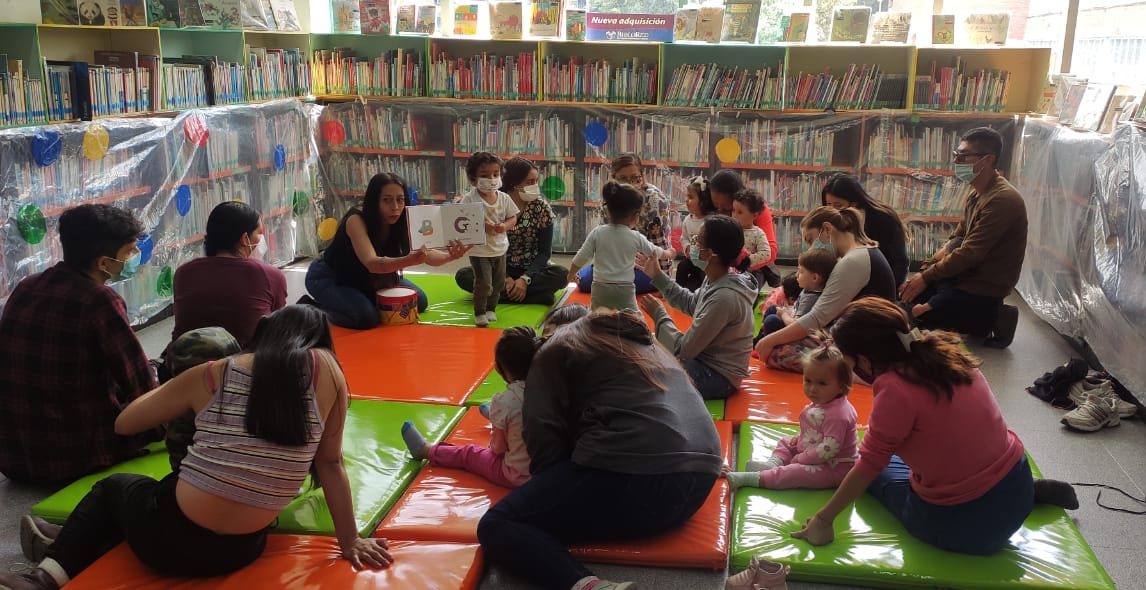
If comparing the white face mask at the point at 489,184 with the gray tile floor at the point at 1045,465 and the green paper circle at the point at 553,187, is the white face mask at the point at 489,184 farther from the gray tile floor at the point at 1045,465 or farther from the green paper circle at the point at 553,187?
the green paper circle at the point at 553,187

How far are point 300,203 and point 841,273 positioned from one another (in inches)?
178

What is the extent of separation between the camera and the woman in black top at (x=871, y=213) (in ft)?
15.6

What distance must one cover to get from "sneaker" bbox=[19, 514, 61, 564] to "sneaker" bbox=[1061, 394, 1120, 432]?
391cm

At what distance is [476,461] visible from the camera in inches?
124

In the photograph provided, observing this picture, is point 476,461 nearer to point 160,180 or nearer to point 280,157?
point 160,180

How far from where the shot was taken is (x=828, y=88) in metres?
6.90

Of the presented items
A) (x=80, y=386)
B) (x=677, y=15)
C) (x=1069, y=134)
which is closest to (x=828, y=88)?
(x=677, y=15)

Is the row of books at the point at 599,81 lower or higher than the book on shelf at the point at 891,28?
lower

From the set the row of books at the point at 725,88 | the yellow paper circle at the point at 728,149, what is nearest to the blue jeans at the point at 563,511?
the yellow paper circle at the point at 728,149

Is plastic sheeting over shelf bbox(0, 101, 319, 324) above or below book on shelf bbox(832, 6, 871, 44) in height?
below

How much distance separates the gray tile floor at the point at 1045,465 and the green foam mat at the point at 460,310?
1.50 meters

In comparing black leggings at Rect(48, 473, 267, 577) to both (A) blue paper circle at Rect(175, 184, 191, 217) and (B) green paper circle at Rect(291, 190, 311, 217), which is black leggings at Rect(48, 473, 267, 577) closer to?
(A) blue paper circle at Rect(175, 184, 191, 217)

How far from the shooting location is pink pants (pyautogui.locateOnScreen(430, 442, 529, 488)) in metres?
3.09

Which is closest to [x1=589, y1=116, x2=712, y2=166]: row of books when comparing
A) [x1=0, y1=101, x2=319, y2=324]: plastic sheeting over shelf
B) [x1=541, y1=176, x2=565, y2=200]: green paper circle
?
[x1=541, y1=176, x2=565, y2=200]: green paper circle
